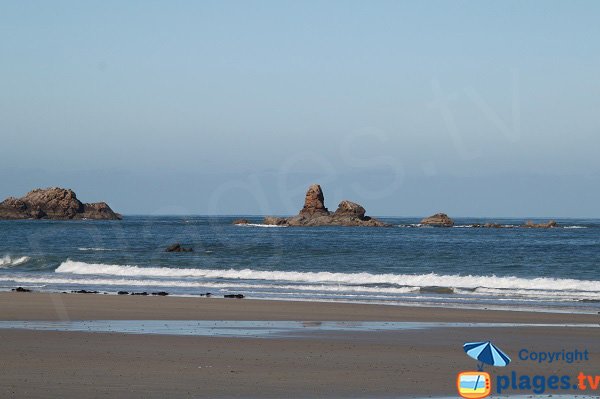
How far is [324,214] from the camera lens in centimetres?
11625

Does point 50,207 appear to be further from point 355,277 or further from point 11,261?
point 355,277

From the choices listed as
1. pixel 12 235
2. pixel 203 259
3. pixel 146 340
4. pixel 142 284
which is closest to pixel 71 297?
pixel 142 284

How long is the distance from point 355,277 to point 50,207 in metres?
125

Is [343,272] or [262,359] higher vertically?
[262,359]

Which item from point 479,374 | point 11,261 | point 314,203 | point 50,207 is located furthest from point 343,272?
point 50,207

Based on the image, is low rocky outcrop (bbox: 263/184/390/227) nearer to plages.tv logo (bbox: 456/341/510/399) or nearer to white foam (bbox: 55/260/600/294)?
white foam (bbox: 55/260/600/294)

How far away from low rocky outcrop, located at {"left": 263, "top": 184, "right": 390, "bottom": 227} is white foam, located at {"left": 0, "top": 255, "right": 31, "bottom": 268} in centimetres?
6717

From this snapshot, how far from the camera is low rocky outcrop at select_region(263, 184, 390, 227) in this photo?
114625 mm

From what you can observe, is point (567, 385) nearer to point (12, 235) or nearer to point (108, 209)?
point (12, 235)

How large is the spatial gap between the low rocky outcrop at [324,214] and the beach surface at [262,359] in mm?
93657

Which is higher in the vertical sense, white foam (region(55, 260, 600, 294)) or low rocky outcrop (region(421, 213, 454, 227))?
low rocky outcrop (region(421, 213, 454, 227))

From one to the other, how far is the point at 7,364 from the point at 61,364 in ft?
2.61

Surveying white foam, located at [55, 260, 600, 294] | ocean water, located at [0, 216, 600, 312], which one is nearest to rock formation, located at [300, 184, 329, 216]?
ocean water, located at [0, 216, 600, 312]

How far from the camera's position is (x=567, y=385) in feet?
38.1
